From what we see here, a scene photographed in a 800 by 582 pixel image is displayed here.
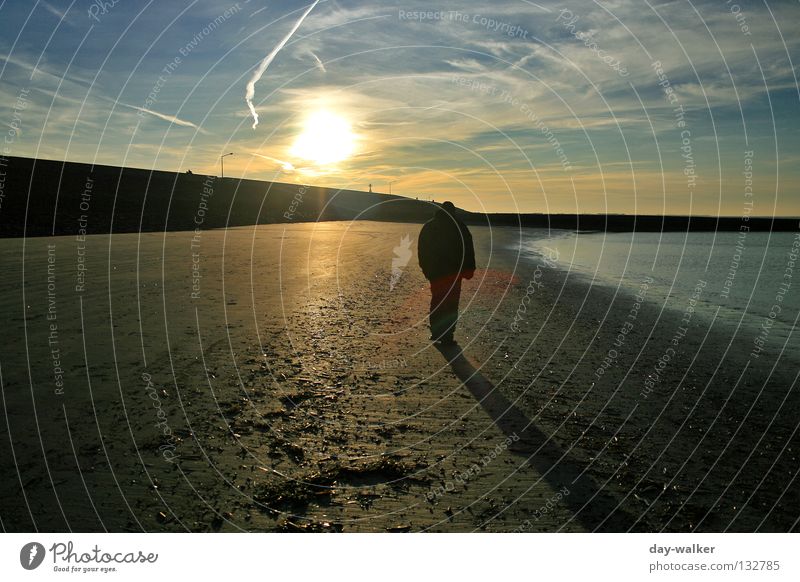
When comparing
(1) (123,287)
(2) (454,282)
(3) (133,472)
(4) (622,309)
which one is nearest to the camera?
(3) (133,472)

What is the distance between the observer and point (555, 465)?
5871 mm

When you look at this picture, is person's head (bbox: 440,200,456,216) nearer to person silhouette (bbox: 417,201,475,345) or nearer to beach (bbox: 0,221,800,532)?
person silhouette (bbox: 417,201,475,345)

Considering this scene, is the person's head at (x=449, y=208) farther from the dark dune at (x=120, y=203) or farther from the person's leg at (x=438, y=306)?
the dark dune at (x=120, y=203)

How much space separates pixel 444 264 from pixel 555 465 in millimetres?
6437

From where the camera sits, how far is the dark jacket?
37.8ft

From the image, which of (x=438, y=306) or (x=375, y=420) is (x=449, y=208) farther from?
(x=375, y=420)

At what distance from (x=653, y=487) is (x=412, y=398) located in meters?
3.32

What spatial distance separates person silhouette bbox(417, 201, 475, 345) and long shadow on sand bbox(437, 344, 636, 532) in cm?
321

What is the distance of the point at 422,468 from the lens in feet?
18.6

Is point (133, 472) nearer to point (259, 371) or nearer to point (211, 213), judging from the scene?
point (259, 371)

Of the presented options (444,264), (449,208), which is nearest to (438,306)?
(444,264)

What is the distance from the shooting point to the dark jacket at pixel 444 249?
1153 cm

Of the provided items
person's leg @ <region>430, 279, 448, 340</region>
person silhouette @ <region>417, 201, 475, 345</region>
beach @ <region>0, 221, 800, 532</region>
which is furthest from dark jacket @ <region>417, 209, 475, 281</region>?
beach @ <region>0, 221, 800, 532</region>
